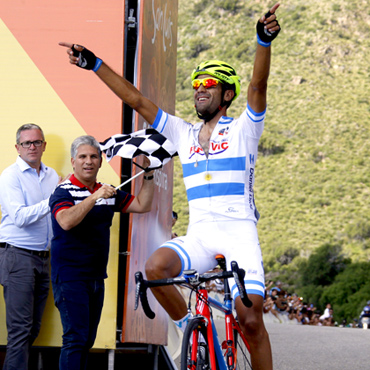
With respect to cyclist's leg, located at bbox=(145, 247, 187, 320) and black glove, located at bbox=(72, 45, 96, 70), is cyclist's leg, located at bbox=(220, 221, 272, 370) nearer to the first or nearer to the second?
cyclist's leg, located at bbox=(145, 247, 187, 320)

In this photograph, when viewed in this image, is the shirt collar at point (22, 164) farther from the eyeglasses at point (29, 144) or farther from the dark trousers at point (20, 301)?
the dark trousers at point (20, 301)

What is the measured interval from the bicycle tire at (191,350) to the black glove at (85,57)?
186 centimetres

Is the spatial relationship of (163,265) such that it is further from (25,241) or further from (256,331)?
(25,241)

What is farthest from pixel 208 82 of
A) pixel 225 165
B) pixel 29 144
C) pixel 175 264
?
pixel 29 144

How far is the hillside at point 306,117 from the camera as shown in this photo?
52156 mm

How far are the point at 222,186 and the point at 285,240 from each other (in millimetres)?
47741

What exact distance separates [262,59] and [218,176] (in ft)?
2.54

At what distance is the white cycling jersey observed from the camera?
442 cm

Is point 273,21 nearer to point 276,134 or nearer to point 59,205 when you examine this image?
point 59,205

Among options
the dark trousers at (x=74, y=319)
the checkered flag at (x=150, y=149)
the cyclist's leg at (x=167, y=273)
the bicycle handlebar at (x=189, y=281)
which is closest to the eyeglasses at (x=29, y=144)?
the checkered flag at (x=150, y=149)

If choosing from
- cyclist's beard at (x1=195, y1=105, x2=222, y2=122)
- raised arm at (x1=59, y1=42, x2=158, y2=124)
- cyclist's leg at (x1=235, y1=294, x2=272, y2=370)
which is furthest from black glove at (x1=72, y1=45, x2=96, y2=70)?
cyclist's leg at (x1=235, y1=294, x2=272, y2=370)

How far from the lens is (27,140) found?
567 cm

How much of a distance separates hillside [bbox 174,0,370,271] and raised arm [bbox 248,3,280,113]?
44.8 meters

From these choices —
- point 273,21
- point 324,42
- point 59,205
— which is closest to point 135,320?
point 59,205
